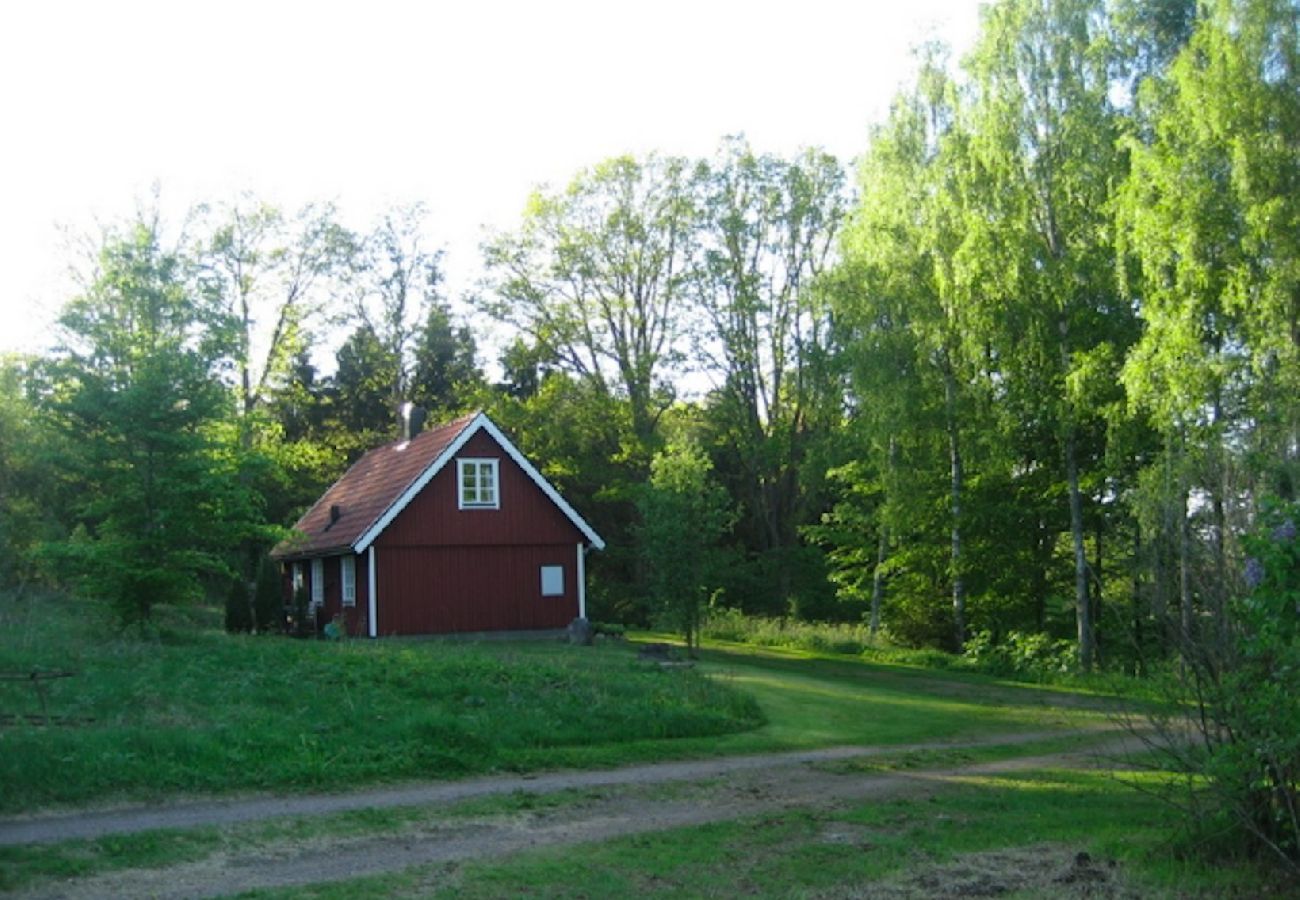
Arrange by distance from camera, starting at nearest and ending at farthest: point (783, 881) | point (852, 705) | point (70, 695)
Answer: point (783, 881)
point (70, 695)
point (852, 705)

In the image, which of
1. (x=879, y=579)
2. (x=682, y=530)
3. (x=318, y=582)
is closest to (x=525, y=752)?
(x=682, y=530)

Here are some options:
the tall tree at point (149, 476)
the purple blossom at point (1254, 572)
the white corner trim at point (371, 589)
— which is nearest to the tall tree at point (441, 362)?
the white corner trim at point (371, 589)

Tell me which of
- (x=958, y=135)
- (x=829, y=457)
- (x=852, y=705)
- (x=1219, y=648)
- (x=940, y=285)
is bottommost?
(x=852, y=705)

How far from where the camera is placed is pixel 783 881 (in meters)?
9.61

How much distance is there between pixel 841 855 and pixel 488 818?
11.7 ft

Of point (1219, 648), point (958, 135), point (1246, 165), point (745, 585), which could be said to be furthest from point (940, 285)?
point (1219, 648)

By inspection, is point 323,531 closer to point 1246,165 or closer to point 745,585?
point 745,585

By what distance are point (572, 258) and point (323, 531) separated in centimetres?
1652

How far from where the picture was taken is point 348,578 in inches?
1289

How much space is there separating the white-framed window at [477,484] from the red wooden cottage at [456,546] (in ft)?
0.09

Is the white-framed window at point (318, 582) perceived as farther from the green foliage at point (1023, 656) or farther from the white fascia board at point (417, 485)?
the green foliage at point (1023, 656)

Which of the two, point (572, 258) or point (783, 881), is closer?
point (783, 881)

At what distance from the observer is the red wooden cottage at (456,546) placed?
31297 millimetres

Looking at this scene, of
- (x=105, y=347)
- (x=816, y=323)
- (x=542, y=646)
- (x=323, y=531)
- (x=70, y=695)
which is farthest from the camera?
(x=816, y=323)
